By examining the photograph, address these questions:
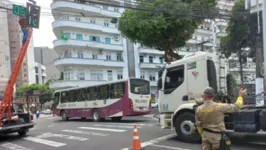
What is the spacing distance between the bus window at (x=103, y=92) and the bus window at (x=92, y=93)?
51 cm

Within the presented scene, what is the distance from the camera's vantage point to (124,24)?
864 inches

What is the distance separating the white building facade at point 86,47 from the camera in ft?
132

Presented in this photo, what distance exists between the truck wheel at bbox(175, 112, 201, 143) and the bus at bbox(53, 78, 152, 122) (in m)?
8.06

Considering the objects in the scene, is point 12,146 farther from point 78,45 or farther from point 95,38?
point 95,38

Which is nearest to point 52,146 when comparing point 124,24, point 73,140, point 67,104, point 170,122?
point 73,140

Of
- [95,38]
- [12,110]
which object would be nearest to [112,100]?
[12,110]

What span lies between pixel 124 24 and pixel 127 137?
13.1 metres

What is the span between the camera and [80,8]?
134 ft

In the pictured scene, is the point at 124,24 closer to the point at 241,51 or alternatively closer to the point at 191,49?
the point at 241,51

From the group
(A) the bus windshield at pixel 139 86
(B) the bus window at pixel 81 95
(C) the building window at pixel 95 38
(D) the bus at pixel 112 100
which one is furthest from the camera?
(C) the building window at pixel 95 38

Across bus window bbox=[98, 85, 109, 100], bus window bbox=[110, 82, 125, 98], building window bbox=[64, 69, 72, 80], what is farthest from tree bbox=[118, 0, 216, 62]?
building window bbox=[64, 69, 72, 80]

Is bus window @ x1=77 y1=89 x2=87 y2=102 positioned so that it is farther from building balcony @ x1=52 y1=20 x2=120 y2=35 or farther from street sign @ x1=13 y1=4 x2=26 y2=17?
building balcony @ x1=52 y1=20 x2=120 y2=35

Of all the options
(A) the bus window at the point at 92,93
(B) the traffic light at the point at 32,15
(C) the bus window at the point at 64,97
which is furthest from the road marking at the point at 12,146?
(C) the bus window at the point at 64,97

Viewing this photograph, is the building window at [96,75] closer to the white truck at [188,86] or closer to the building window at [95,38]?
the building window at [95,38]
